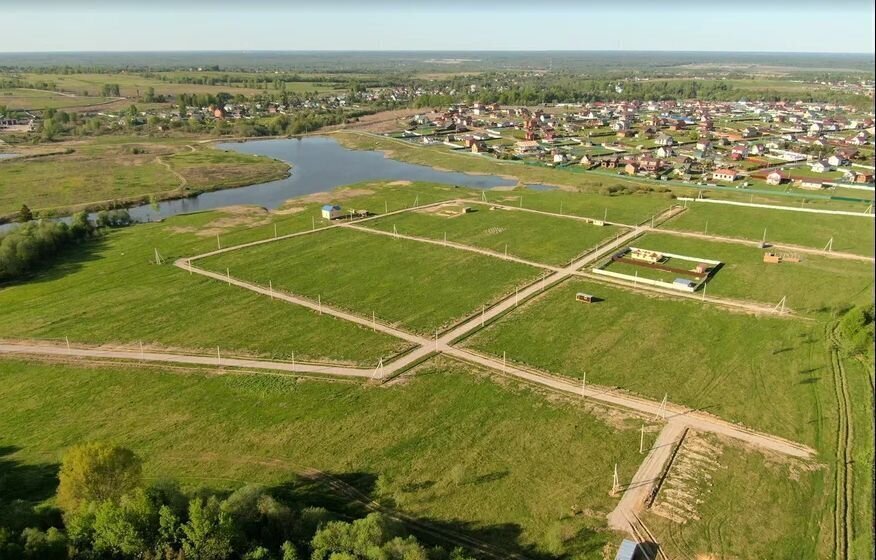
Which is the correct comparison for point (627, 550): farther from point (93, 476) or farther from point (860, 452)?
point (93, 476)

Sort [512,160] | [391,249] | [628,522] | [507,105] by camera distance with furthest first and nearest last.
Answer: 1. [507,105]
2. [512,160]
3. [391,249]
4. [628,522]

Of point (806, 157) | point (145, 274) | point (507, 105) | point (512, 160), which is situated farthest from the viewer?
point (507, 105)

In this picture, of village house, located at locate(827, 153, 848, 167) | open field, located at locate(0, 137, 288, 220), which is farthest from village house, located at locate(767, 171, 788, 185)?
open field, located at locate(0, 137, 288, 220)

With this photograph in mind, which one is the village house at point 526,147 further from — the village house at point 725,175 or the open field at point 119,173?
the open field at point 119,173

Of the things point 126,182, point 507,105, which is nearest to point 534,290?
point 126,182

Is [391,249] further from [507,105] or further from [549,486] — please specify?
[507,105]

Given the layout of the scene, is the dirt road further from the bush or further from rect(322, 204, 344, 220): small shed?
the bush
